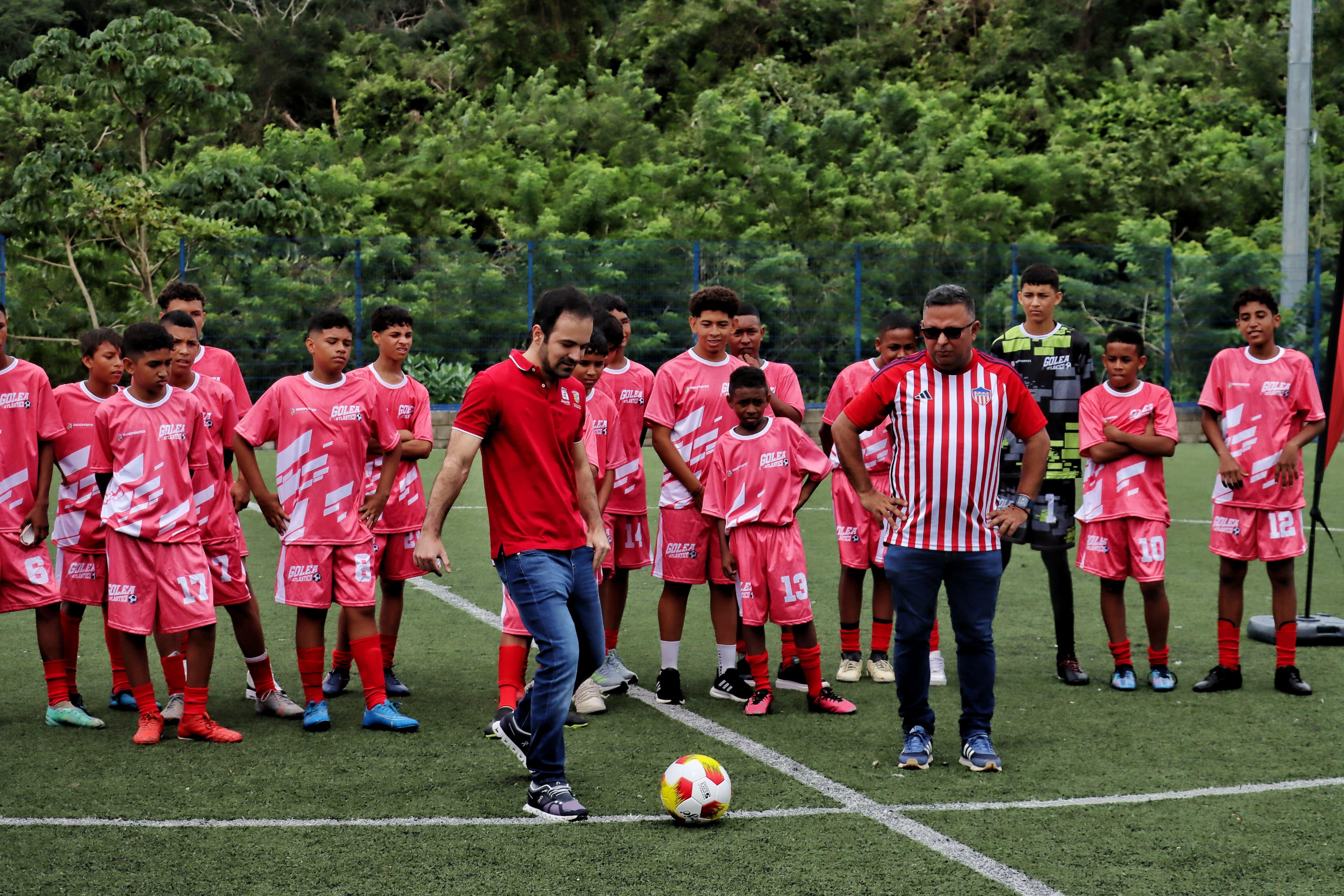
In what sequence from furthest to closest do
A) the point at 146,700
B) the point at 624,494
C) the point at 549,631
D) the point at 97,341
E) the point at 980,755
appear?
the point at 624,494, the point at 97,341, the point at 146,700, the point at 980,755, the point at 549,631

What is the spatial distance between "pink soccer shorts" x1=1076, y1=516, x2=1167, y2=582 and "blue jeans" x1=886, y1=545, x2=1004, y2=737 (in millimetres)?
1618

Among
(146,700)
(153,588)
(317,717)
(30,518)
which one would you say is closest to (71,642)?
(30,518)

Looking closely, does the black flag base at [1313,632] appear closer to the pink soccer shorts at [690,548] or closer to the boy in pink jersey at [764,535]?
the boy in pink jersey at [764,535]

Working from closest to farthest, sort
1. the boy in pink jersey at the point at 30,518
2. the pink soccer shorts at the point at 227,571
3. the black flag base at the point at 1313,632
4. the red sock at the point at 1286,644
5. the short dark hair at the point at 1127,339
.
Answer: the boy in pink jersey at the point at 30,518
the pink soccer shorts at the point at 227,571
the red sock at the point at 1286,644
the short dark hair at the point at 1127,339
the black flag base at the point at 1313,632

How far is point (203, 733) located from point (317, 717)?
47 cm

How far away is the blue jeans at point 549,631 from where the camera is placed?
4672 millimetres

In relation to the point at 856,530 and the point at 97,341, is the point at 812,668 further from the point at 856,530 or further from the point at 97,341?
the point at 97,341

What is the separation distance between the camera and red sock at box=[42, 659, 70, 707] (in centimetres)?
603

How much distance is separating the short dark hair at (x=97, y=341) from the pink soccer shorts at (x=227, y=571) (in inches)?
42.4

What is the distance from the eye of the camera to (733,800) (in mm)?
4941

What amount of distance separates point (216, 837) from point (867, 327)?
15904mm

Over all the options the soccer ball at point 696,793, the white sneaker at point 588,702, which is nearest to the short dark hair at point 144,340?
the white sneaker at point 588,702

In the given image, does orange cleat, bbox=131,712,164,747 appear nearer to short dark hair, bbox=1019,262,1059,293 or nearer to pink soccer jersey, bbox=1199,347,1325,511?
short dark hair, bbox=1019,262,1059,293

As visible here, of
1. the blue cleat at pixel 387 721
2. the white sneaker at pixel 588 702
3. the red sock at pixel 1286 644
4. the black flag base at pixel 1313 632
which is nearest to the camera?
the blue cleat at pixel 387 721
